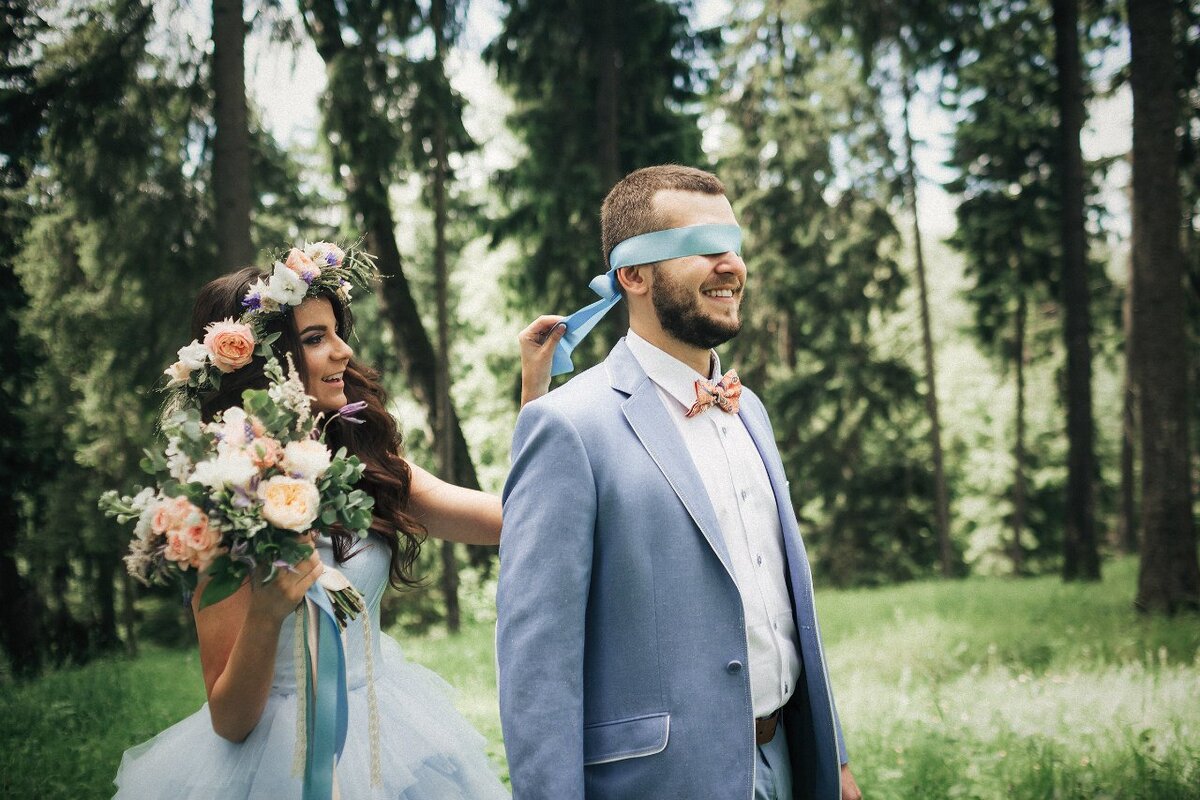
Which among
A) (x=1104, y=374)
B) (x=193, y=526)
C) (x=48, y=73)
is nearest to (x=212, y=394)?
(x=193, y=526)

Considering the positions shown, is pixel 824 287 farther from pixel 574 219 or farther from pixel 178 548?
pixel 178 548

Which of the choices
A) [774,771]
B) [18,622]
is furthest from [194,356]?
[18,622]

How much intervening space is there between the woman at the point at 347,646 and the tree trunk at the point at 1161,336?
8796mm

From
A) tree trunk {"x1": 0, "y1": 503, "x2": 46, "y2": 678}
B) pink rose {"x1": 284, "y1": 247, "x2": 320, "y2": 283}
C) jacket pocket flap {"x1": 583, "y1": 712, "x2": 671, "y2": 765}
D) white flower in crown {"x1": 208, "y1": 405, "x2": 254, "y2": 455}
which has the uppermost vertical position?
pink rose {"x1": 284, "y1": 247, "x2": 320, "y2": 283}

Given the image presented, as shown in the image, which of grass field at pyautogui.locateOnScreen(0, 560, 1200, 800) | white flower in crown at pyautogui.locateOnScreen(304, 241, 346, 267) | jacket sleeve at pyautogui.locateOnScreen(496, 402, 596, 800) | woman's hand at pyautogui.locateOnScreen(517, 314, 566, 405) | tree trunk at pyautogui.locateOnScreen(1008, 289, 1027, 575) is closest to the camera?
jacket sleeve at pyautogui.locateOnScreen(496, 402, 596, 800)

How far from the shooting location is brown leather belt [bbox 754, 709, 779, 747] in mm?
2746

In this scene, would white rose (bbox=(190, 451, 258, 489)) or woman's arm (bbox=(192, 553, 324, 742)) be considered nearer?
white rose (bbox=(190, 451, 258, 489))

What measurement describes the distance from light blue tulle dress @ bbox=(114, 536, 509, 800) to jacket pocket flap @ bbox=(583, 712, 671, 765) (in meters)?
0.81

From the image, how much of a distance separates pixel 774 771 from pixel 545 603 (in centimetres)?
98

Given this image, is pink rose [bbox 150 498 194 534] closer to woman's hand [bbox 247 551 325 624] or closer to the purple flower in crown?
woman's hand [bbox 247 551 325 624]

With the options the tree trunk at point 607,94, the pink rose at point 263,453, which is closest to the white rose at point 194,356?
the pink rose at point 263,453

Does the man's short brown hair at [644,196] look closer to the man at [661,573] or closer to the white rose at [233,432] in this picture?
the man at [661,573]

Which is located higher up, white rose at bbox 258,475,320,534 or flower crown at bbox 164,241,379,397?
flower crown at bbox 164,241,379,397

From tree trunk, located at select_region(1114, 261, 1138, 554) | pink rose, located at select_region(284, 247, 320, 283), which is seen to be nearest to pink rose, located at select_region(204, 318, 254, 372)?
pink rose, located at select_region(284, 247, 320, 283)
